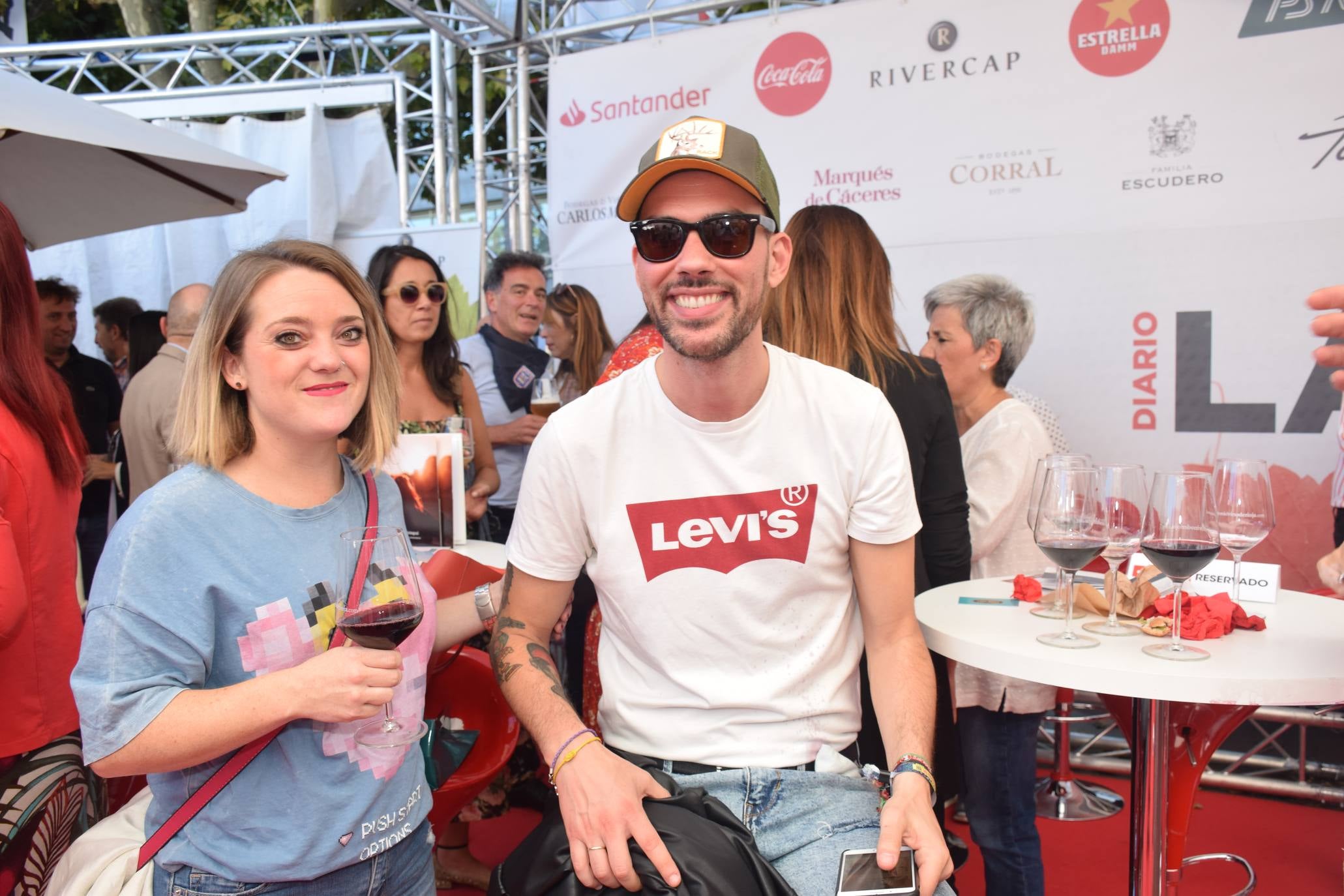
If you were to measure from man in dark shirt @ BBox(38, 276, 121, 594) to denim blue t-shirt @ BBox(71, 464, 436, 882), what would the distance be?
394 centimetres

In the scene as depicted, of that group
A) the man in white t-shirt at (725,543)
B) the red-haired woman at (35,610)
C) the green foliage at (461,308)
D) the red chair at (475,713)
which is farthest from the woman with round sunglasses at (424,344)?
the green foliage at (461,308)

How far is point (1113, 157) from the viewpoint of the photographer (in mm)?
3871

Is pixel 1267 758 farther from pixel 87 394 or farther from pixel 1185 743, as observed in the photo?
pixel 87 394

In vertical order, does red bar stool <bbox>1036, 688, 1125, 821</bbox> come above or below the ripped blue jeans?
below

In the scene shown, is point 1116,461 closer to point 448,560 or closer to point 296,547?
point 448,560

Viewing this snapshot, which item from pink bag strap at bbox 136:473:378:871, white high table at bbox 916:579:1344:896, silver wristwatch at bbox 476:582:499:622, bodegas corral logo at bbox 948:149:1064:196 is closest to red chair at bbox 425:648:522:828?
Result: silver wristwatch at bbox 476:582:499:622

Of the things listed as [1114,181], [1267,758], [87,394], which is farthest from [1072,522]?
[87,394]

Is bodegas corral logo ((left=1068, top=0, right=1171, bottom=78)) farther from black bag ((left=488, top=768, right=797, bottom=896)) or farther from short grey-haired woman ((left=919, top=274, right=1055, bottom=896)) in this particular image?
black bag ((left=488, top=768, right=797, bottom=896))

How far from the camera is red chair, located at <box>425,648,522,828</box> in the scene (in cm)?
222

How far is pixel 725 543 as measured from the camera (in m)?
1.68

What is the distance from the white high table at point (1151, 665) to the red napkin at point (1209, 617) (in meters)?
0.02

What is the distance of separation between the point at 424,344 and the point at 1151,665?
2686 mm

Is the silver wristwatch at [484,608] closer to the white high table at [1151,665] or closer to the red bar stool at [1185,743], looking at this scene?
the white high table at [1151,665]

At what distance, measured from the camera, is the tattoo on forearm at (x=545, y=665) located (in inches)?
65.4
